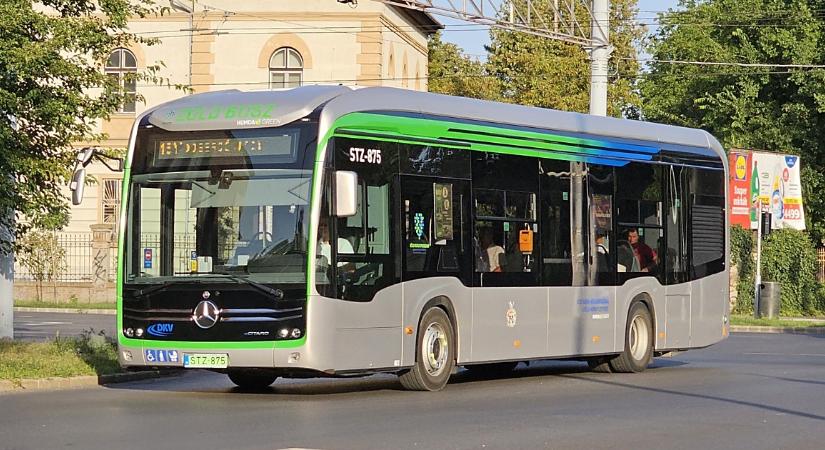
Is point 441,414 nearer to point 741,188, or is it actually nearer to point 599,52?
point 599,52

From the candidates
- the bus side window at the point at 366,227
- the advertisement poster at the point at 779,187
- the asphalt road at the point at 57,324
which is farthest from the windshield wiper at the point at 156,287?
the advertisement poster at the point at 779,187

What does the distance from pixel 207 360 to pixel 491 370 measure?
20.8ft

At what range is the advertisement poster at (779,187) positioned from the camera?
4672 cm

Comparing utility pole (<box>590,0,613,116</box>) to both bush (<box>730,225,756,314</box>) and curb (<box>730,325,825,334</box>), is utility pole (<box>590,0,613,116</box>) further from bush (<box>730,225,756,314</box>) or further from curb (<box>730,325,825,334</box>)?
bush (<box>730,225,756,314</box>)

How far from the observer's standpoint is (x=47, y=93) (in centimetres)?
1892

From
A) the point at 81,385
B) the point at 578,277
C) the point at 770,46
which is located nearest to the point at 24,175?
the point at 81,385

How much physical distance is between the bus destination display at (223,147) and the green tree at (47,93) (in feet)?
7.79

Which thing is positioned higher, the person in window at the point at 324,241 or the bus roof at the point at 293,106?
the bus roof at the point at 293,106

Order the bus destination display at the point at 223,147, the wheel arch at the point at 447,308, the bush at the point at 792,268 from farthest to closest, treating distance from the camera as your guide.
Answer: the bush at the point at 792,268 < the wheel arch at the point at 447,308 < the bus destination display at the point at 223,147

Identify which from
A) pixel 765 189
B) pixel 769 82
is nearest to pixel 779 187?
pixel 765 189

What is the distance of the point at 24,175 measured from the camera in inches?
762

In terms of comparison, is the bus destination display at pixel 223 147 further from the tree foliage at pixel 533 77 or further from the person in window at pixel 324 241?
the tree foliage at pixel 533 77

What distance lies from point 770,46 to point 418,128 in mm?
39711

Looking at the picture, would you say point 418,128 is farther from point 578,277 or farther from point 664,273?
point 664,273
